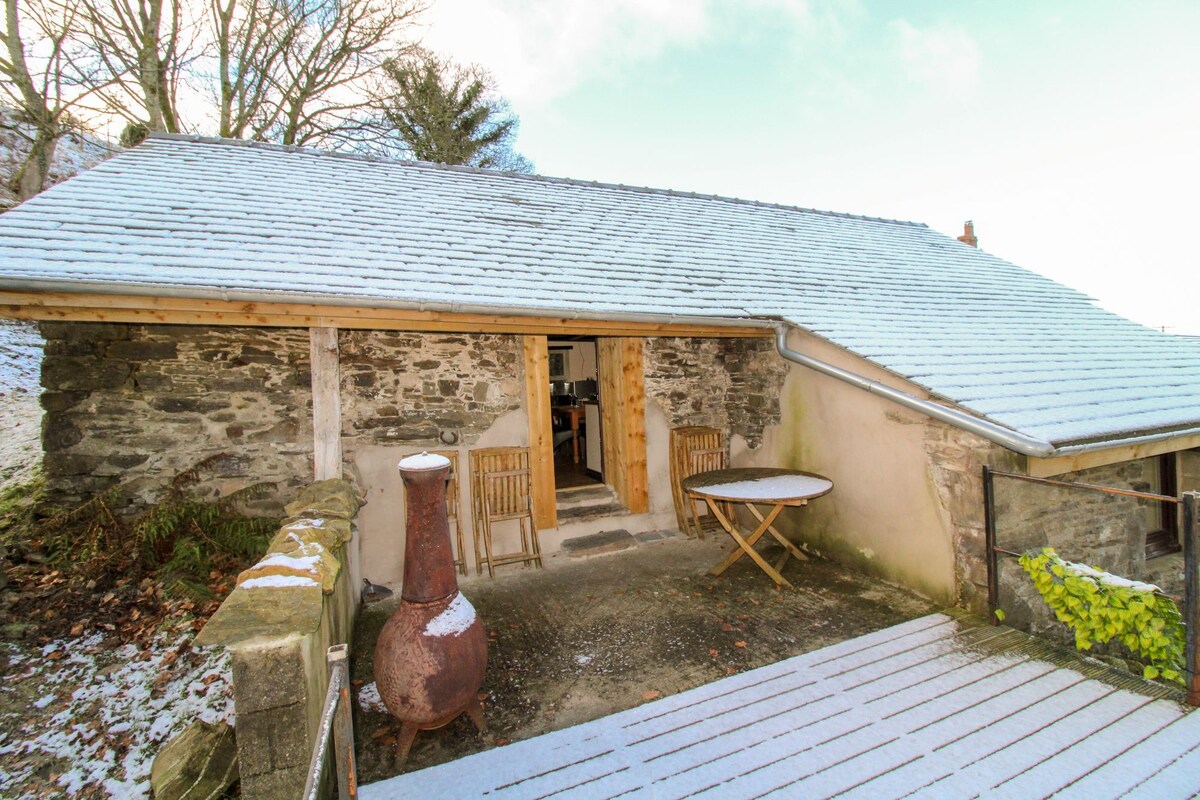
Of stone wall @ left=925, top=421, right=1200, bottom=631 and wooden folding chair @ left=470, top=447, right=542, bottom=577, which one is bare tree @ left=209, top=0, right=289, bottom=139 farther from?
stone wall @ left=925, top=421, right=1200, bottom=631

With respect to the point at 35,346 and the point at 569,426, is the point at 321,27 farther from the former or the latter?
the point at 569,426

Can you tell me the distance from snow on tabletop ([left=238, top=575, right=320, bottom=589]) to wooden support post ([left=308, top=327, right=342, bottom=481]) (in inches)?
79.6

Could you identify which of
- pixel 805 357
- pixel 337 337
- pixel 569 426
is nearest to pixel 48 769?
pixel 337 337

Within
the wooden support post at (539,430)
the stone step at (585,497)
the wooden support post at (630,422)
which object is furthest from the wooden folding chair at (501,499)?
the wooden support post at (630,422)

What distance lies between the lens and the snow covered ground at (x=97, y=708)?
2.46 metres

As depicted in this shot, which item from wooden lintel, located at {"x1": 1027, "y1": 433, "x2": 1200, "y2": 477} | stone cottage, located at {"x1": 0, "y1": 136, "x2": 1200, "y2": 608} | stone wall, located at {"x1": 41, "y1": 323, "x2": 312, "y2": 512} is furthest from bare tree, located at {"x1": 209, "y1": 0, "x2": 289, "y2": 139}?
wooden lintel, located at {"x1": 1027, "y1": 433, "x2": 1200, "y2": 477}

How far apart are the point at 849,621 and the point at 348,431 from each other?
14.3 ft

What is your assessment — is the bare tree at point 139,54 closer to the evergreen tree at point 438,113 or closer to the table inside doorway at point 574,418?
the evergreen tree at point 438,113

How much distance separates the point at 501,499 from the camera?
5.00 m

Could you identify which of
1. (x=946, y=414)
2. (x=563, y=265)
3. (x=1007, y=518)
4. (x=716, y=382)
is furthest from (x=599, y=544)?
(x=1007, y=518)

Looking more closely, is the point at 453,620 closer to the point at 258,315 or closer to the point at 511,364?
the point at 258,315

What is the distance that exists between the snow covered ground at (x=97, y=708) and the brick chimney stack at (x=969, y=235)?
13262 mm

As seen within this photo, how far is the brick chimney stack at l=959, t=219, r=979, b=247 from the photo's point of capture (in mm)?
10445

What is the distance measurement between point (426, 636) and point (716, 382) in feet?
15.0
